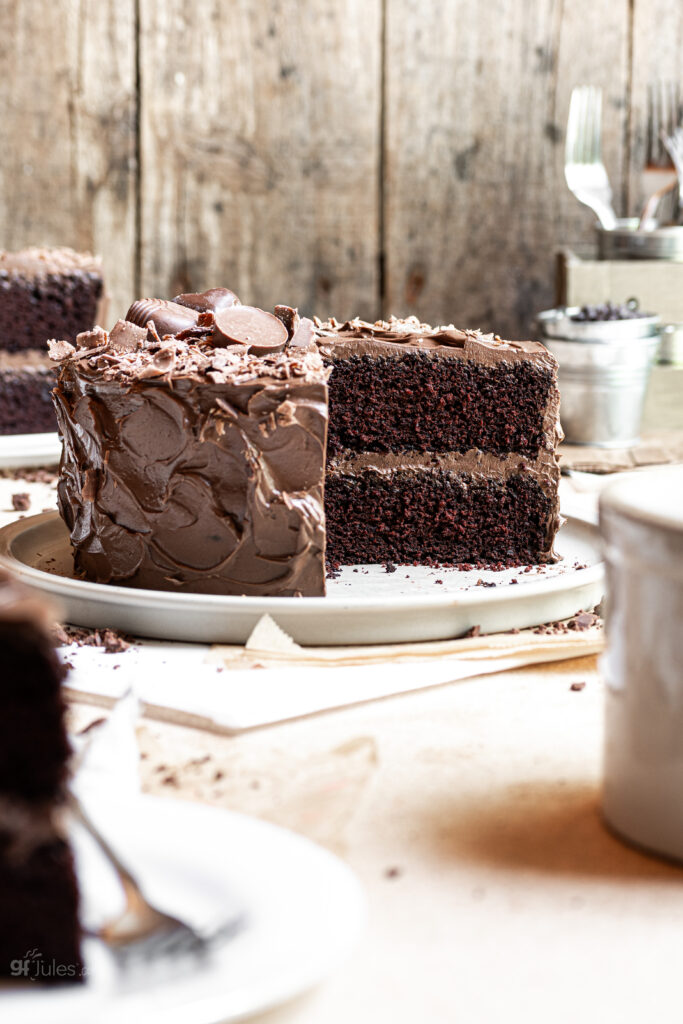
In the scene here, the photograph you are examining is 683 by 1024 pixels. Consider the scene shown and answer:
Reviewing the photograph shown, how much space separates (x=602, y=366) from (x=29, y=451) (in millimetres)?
1640

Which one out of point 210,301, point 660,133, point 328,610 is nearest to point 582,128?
point 660,133

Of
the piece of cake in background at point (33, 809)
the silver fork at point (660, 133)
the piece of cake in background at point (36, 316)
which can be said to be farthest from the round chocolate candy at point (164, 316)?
the silver fork at point (660, 133)

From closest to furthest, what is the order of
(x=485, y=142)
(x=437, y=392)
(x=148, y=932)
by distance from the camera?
(x=148, y=932) → (x=437, y=392) → (x=485, y=142)

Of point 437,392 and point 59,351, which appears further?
point 437,392

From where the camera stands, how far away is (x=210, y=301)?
2.36 metres

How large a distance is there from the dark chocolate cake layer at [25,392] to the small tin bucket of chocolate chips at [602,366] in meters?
1.50

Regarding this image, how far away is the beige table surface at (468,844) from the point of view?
94 cm

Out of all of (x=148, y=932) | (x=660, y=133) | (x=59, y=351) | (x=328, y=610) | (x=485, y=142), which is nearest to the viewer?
(x=148, y=932)

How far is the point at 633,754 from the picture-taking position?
45.3 inches

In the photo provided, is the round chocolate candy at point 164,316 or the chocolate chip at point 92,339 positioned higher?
the round chocolate candy at point 164,316

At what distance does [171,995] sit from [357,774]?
1.73 ft

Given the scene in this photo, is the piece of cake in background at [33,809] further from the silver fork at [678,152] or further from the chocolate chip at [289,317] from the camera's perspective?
the silver fork at [678,152]

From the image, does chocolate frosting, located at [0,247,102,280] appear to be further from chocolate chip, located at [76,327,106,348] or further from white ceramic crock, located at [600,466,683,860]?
white ceramic crock, located at [600,466,683,860]

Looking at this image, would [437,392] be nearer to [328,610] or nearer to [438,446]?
[438,446]
